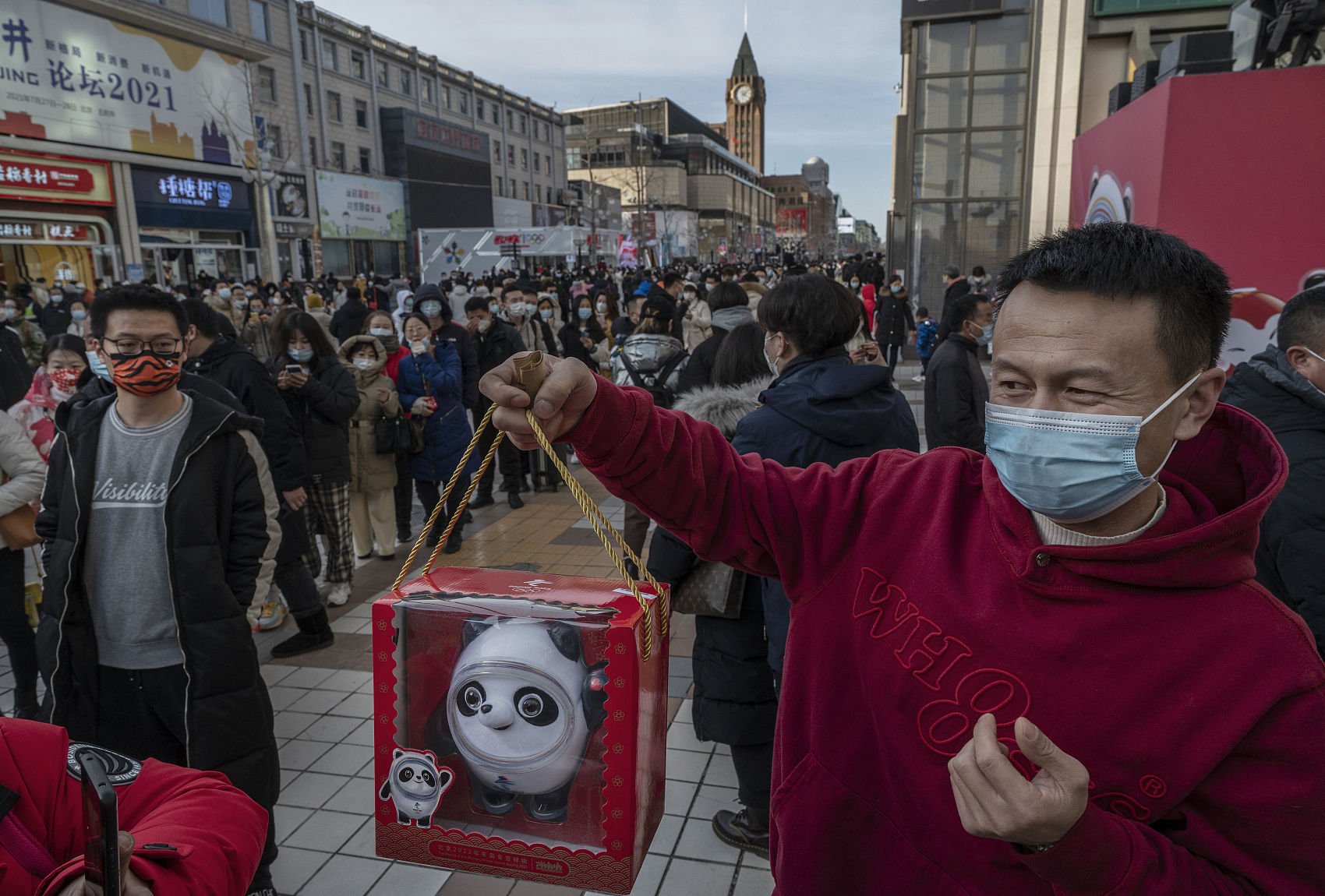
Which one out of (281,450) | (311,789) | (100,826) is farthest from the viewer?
(281,450)

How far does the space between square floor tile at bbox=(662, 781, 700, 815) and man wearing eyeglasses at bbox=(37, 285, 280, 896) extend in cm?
154

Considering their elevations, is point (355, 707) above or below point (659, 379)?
below

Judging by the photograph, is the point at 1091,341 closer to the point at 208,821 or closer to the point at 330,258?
the point at 208,821

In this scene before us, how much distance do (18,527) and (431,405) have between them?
119 inches

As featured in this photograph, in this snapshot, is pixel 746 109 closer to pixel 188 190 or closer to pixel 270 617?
pixel 188 190

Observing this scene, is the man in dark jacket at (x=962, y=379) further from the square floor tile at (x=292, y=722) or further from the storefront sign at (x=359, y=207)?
the storefront sign at (x=359, y=207)

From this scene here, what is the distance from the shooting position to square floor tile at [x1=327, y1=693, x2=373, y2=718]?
14.1 ft

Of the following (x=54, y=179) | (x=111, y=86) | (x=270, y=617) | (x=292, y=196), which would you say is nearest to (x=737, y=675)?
(x=270, y=617)

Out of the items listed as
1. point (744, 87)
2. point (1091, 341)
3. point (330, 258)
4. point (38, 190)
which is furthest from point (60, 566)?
point (744, 87)

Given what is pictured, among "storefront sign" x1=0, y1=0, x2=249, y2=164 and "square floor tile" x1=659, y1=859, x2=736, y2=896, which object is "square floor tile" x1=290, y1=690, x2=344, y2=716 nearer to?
"square floor tile" x1=659, y1=859, x2=736, y2=896

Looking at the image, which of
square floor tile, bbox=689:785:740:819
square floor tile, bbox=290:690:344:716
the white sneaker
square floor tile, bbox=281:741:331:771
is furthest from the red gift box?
the white sneaker

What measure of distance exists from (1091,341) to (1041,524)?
32cm

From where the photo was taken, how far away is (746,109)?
156m

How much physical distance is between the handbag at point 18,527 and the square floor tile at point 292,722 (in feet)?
4.64
